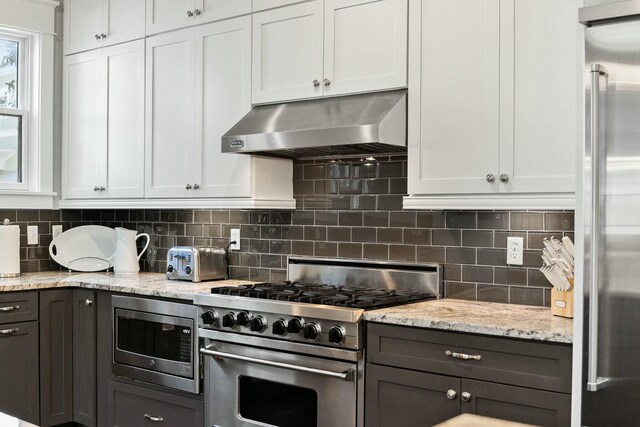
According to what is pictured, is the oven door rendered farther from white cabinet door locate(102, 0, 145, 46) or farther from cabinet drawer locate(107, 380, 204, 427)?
white cabinet door locate(102, 0, 145, 46)

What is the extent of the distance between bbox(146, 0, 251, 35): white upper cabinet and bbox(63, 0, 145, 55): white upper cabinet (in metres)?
0.10

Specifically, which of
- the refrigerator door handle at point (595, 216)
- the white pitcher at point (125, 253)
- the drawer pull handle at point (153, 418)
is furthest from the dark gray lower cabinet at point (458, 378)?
the white pitcher at point (125, 253)

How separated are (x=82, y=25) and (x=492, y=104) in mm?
2901

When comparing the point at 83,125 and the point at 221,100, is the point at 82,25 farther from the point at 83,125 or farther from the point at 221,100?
the point at 221,100

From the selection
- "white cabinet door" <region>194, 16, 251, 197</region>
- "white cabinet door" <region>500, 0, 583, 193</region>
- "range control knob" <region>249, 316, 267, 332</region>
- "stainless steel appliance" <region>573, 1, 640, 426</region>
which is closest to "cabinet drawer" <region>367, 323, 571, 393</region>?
"stainless steel appliance" <region>573, 1, 640, 426</region>

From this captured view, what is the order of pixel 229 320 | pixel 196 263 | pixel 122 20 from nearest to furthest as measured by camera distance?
pixel 229 320, pixel 196 263, pixel 122 20

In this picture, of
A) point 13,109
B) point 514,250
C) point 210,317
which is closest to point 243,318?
point 210,317

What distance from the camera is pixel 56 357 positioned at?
4.06 m

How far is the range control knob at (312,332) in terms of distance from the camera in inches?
115

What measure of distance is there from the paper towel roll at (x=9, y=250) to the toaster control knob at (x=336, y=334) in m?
2.38

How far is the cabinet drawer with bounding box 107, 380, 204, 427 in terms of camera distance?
11.4ft

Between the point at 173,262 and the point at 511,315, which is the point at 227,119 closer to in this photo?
the point at 173,262

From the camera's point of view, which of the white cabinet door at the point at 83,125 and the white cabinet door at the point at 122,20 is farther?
the white cabinet door at the point at 83,125

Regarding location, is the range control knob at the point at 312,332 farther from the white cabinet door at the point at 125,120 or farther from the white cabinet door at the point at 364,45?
the white cabinet door at the point at 125,120
